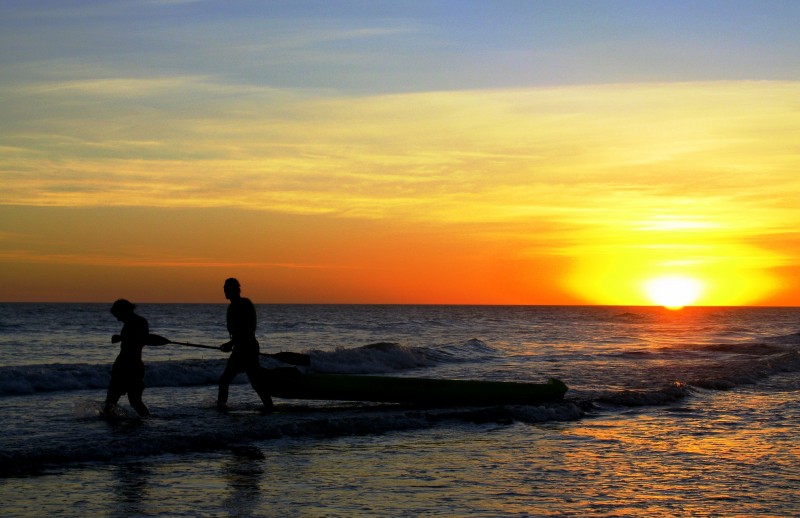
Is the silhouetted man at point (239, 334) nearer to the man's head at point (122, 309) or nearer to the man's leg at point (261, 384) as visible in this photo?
the man's leg at point (261, 384)

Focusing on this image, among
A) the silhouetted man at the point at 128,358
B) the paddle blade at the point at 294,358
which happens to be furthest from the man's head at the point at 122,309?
the paddle blade at the point at 294,358

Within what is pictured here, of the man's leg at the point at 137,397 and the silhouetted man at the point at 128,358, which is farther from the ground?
the silhouetted man at the point at 128,358

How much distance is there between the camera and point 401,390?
541 inches

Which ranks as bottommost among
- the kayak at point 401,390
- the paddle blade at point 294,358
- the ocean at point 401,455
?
the ocean at point 401,455

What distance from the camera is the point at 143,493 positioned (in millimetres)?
7605

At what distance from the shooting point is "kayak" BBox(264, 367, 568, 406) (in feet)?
43.3

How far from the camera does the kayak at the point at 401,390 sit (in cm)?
1319

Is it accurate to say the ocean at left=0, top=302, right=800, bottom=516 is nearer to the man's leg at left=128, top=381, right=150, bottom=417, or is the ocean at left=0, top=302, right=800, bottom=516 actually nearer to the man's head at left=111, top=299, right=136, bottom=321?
the man's leg at left=128, top=381, right=150, bottom=417

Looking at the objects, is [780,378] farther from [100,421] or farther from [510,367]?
[100,421]

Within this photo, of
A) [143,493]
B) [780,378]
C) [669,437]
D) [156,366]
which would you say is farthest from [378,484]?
[780,378]

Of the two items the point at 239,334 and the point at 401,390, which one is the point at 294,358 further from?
the point at 401,390

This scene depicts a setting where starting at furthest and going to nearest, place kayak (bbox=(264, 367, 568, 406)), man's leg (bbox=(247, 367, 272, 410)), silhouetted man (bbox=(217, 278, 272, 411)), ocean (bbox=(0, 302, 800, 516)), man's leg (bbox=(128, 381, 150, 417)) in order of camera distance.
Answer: kayak (bbox=(264, 367, 568, 406)) → man's leg (bbox=(247, 367, 272, 410)) → silhouetted man (bbox=(217, 278, 272, 411)) → man's leg (bbox=(128, 381, 150, 417)) → ocean (bbox=(0, 302, 800, 516))

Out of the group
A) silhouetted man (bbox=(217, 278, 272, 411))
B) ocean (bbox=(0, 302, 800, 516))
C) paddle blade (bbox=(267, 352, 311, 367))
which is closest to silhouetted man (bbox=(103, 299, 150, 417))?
ocean (bbox=(0, 302, 800, 516))

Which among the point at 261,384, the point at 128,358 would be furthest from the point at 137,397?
the point at 261,384
